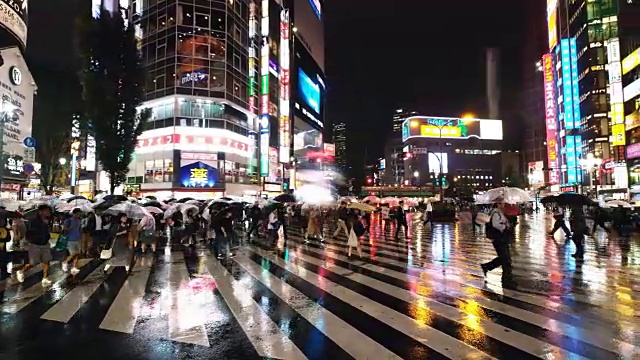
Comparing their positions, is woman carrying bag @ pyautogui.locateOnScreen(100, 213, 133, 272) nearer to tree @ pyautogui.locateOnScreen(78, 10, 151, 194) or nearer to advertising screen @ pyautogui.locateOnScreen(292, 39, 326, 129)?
tree @ pyautogui.locateOnScreen(78, 10, 151, 194)

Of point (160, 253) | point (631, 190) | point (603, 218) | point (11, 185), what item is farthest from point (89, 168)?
point (631, 190)

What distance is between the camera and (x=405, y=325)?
5672mm

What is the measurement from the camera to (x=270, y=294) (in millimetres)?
7672

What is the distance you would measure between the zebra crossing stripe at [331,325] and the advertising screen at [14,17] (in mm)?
23231

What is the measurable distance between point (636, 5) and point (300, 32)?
51.5 meters

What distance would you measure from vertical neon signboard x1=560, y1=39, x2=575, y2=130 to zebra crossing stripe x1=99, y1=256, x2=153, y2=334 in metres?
66.4

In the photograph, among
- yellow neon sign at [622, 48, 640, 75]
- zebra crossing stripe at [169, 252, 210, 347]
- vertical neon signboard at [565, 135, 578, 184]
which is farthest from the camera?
vertical neon signboard at [565, 135, 578, 184]

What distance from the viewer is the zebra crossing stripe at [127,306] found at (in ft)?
19.0

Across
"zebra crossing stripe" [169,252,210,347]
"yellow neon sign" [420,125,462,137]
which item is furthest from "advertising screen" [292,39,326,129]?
"zebra crossing stripe" [169,252,210,347]

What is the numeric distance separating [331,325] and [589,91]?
Answer: 64793 mm

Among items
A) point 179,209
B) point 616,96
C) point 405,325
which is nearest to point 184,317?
point 405,325

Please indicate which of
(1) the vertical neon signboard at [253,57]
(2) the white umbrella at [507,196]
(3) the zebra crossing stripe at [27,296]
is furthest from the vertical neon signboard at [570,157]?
(3) the zebra crossing stripe at [27,296]

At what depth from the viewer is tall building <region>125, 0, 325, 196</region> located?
37.9m

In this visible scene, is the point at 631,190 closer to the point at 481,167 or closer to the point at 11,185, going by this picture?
A: the point at 11,185
